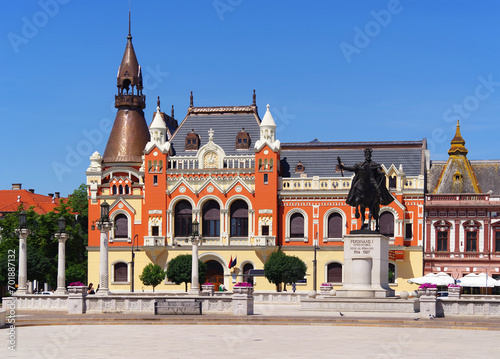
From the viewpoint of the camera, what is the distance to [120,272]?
85.3 meters

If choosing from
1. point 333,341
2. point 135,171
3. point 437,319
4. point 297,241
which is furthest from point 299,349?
point 135,171

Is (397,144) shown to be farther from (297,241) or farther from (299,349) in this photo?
(299,349)

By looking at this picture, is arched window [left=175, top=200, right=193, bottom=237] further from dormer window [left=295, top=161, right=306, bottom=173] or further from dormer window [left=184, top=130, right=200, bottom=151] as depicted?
dormer window [left=295, top=161, right=306, bottom=173]

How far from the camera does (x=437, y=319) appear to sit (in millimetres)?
39781

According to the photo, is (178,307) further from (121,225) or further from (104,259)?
A: (121,225)

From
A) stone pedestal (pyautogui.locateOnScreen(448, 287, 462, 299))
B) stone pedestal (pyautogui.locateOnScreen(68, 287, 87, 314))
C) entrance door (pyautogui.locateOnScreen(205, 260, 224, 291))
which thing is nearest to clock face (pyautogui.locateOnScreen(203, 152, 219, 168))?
entrance door (pyautogui.locateOnScreen(205, 260, 224, 291))

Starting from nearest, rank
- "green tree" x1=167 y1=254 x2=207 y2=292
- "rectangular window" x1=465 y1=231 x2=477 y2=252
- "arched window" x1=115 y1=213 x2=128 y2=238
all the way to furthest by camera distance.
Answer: "green tree" x1=167 y1=254 x2=207 y2=292
"rectangular window" x1=465 y1=231 x2=477 y2=252
"arched window" x1=115 y1=213 x2=128 y2=238

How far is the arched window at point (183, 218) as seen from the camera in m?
84.8

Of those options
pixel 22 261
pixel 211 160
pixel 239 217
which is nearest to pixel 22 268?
pixel 22 261

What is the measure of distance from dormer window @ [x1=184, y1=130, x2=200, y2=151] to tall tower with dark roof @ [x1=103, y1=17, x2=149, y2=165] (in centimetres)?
507

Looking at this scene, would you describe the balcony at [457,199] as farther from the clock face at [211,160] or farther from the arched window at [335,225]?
the clock face at [211,160]

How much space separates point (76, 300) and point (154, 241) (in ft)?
127

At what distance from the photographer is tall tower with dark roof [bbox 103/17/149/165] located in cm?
8931

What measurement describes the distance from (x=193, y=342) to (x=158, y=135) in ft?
191
